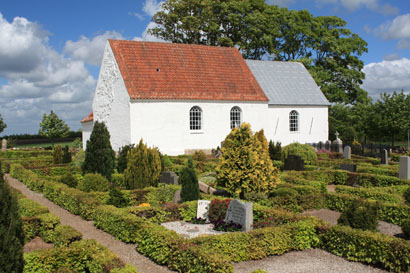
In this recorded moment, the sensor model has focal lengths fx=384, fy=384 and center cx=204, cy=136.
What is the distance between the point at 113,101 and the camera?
25.5 m

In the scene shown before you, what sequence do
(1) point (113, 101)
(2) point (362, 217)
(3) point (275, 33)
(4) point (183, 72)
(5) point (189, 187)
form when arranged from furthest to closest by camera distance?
(3) point (275, 33) → (4) point (183, 72) → (1) point (113, 101) → (5) point (189, 187) → (2) point (362, 217)

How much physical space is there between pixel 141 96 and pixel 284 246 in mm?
17021

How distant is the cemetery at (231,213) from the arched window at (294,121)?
1243cm

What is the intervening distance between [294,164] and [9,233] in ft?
48.4

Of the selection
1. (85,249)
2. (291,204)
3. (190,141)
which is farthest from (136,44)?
(85,249)

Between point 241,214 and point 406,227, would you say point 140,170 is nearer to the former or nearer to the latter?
point 241,214

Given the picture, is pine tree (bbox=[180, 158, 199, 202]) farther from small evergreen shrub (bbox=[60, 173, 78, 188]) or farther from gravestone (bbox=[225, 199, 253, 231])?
small evergreen shrub (bbox=[60, 173, 78, 188])

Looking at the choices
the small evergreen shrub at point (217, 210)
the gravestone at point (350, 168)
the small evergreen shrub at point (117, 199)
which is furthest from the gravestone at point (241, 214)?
the gravestone at point (350, 168)

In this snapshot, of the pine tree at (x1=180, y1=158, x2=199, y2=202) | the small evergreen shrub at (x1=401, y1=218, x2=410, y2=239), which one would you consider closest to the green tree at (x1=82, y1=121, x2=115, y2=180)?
the pine tree at (x1=180, y1=158, x2=199, y2=202)

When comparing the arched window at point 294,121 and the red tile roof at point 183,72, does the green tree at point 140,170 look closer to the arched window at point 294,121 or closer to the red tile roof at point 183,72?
the red tile roof at point 183,72

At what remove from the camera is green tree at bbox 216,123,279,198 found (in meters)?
12.0

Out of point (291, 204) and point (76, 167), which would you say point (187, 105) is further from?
point (291, 204)

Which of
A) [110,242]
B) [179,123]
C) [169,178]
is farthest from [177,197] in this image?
[179,123]

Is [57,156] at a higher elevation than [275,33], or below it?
below
